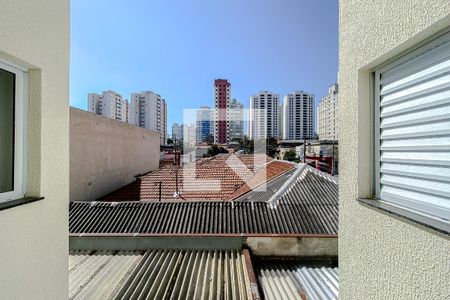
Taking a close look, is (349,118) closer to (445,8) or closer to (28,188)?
(445,8)

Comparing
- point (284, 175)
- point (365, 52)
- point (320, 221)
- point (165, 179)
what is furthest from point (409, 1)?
point (165, 179)

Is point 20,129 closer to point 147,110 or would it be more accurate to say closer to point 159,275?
point 159,275

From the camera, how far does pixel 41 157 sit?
1.89 m

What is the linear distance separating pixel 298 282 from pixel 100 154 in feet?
37.1

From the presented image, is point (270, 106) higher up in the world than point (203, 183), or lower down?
higher up

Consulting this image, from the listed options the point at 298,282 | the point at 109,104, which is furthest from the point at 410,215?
the point at 109,104

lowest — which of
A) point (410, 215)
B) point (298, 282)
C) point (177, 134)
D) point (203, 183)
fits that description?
point (298, 282)

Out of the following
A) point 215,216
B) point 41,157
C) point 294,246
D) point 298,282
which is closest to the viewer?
point 41,157

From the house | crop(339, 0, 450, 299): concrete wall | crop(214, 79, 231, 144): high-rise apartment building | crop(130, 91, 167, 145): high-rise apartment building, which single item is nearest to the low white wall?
the house

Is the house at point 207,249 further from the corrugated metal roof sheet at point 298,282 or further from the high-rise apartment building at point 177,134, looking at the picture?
the high-rise apartment building at point 177,134

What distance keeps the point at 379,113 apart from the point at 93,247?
6640 mm

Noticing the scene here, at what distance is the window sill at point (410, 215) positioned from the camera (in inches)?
44.8

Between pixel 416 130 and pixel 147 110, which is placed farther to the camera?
pixel 147 110

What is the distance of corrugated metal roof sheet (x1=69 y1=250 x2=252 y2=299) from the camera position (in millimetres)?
4352
